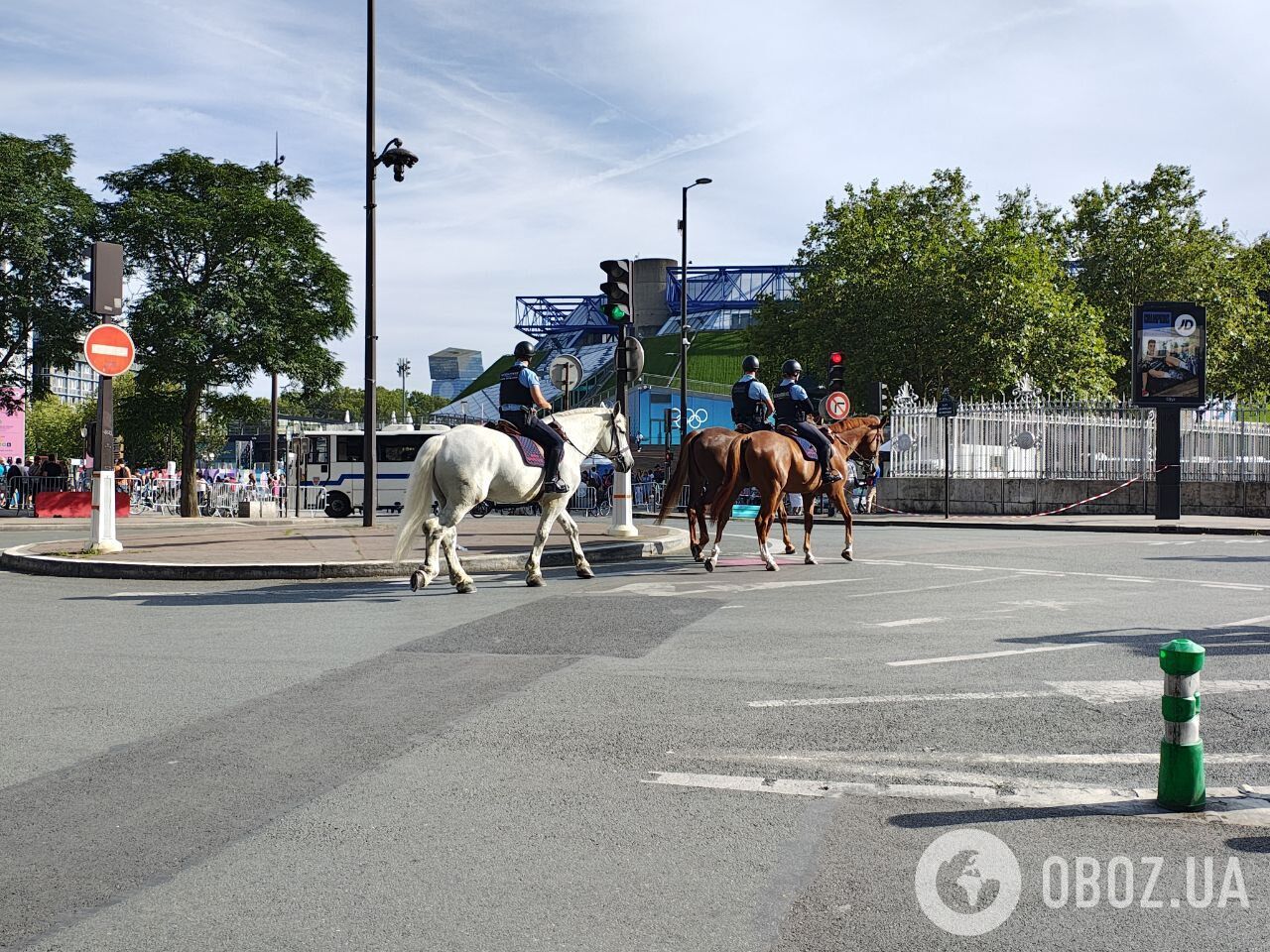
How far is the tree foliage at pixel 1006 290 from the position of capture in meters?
41.3

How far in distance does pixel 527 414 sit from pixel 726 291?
92.1 metres

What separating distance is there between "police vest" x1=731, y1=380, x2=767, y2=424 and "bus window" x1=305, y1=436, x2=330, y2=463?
86.1 ft

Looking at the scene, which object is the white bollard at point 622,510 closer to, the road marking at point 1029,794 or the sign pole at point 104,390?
the sign pole at point 104,390

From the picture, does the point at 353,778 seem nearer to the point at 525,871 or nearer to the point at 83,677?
the point at 525,871

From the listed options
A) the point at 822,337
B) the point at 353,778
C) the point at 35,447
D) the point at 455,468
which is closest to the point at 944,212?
the point at 822,337

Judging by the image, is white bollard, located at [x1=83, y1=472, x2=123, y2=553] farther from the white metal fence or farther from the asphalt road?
the white metal fence

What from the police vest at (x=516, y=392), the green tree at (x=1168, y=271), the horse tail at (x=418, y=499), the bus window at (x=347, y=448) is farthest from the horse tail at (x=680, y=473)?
the green tree at (x=1168, y=271)

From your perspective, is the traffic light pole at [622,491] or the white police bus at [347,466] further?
the white police bus at [347,466]

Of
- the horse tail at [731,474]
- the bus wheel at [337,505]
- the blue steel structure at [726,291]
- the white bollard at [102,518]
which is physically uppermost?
the blue steel structure at [726,291]

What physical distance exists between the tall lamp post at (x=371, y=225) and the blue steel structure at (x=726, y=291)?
78559 millimetres

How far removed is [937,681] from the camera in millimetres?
7062

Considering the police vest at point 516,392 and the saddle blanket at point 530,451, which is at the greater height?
the police vest at point 516,392

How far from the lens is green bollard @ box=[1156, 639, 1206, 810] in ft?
14.4

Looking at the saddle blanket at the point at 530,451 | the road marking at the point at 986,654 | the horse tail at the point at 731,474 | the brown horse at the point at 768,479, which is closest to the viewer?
the road marking at the point at 986,654
